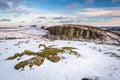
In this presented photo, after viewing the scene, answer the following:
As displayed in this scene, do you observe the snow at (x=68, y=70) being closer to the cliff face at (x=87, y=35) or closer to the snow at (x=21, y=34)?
the cliff face at (x=87, y=35)

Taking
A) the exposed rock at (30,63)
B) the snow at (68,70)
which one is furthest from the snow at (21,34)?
the snow at (68,70)

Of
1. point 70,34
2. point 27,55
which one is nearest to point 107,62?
point 27,55

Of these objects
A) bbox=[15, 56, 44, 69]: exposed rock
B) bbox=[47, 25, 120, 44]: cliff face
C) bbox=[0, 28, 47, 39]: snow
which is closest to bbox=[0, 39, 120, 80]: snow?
bbox=[15, 56, 44, 69]: exposed rock

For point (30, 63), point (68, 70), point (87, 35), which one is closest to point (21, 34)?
point (87, 35)

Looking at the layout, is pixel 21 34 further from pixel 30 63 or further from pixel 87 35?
pixel 30 63

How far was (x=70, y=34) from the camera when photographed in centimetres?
6231

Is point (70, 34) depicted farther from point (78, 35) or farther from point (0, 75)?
point (0, 75)

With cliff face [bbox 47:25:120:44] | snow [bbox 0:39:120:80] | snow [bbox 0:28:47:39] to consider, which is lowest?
snow [bbox 0:28:47:39]

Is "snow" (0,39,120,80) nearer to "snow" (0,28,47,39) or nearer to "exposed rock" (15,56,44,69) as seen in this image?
"exposed rock" (15,56,44,69)

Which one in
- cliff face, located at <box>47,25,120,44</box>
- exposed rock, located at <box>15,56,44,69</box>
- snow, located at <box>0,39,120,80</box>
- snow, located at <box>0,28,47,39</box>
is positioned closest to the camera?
snow, located at <box>0,39,120,80</box>

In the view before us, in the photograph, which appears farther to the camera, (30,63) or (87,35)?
(87,35)

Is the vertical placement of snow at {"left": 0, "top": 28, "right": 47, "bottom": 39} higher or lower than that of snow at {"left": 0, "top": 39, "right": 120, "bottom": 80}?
lower

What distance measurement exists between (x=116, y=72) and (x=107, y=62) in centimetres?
339

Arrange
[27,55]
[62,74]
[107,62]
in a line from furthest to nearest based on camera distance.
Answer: [27,55], [107,62], [62,74]
